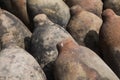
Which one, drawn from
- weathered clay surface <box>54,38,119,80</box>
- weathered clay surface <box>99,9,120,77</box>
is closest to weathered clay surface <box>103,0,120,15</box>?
weathered clay surface <box>99,9,120,77</box>

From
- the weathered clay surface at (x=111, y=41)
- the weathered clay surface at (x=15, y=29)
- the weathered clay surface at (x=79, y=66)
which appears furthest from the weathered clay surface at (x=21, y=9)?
the weathered clay surface at (x=79, y=66)

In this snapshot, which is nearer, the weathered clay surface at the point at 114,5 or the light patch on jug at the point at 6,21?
the light patch on jug at the point at 6,21

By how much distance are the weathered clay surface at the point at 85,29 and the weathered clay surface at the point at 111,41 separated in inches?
4.8

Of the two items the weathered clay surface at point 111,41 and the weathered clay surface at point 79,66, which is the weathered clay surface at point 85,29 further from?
the weathered clay surface at point 79,66

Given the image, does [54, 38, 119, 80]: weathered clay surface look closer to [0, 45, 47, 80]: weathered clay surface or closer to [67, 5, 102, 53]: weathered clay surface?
[0, 45, 47, 80]: weathered clay surface

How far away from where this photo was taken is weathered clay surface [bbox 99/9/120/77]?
1.85 metres

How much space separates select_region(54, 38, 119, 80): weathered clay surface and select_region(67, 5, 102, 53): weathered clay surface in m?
0.38

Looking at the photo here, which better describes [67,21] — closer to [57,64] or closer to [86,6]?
[86,6]

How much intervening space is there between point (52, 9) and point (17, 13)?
27cm

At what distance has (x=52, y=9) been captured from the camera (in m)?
2.29

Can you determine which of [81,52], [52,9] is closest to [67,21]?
[52,9]

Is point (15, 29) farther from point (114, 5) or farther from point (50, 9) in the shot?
point (114, 5)

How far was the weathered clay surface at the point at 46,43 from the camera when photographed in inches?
71.2

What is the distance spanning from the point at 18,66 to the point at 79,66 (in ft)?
0.84
